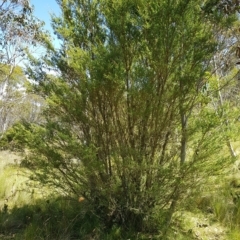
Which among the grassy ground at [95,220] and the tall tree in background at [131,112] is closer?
the tall tree in background at [131,112]

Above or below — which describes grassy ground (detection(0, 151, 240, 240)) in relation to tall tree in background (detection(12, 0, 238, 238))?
below

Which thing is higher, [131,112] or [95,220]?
[131,112]

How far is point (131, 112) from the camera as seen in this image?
3.19 meters

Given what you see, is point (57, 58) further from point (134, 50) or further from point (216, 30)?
point (216, 30)

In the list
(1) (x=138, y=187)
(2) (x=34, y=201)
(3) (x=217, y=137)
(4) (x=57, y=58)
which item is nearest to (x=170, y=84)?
(3) (x=217, y=137)

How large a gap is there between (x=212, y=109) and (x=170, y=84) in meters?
0.53

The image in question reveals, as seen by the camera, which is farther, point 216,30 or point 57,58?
point 57,58

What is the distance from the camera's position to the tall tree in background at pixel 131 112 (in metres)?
3.02

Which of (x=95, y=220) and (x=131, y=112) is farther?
(x=95, y=220)

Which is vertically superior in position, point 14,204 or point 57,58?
point 57,58

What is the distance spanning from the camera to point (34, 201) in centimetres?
490

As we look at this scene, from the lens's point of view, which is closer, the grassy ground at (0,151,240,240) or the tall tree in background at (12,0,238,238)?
the tall tree in background at (12,0,238,238)

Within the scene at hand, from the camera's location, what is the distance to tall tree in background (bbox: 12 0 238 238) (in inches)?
119

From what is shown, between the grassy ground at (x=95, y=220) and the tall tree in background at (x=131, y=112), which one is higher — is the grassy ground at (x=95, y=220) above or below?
below
